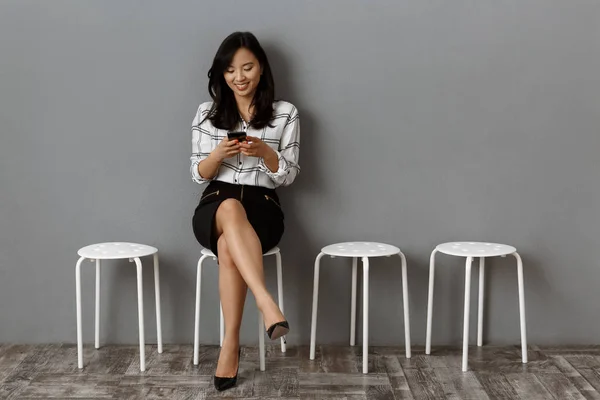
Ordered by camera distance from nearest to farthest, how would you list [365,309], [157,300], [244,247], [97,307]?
[244,247]
[365,309]
[157,300]
[97,307]

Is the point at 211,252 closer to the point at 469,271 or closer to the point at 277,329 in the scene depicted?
the point at 277,329

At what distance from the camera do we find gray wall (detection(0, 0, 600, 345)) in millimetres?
3150

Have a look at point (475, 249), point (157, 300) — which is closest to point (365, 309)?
point (475, 249)

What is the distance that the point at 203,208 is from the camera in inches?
117

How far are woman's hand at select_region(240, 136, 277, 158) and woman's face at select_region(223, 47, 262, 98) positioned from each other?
0.94 feet

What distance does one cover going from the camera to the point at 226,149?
2.87m

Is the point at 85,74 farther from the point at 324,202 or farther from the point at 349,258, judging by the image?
the point at 349,258

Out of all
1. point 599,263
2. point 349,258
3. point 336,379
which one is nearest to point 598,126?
point 599,263

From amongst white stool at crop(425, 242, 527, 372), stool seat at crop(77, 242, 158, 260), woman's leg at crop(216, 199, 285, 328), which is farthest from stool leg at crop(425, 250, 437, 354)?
stool seat at crop(77, 242, 158, 260)

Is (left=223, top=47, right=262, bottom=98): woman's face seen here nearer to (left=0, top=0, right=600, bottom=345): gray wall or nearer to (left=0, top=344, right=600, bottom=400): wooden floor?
(left=0, top=0, right=600, bottom=345): gray wall

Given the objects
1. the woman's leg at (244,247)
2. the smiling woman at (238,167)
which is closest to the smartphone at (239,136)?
the smiling woman at (238,167)

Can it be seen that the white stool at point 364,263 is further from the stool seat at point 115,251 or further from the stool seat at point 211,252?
the stool seat at point 115,251

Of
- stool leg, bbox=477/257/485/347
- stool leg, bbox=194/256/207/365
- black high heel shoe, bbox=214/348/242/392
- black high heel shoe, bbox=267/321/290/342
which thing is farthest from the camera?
stool leg, bbox=477/257/485/347

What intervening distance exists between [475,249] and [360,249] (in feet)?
1.46
